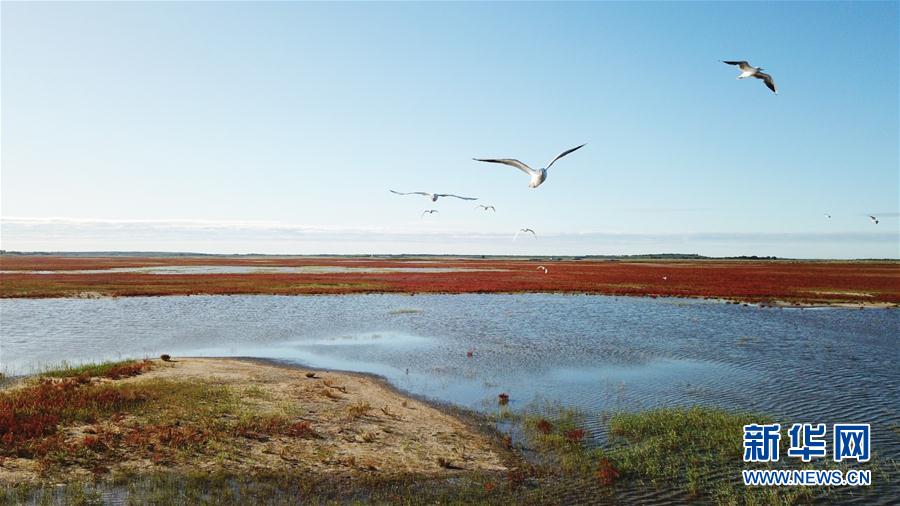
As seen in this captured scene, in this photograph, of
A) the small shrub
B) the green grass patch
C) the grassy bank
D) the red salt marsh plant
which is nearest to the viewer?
the grassy bank

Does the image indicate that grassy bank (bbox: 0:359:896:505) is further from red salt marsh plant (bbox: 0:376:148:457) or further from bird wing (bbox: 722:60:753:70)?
bird wing (bbox: 722:60:753:70)

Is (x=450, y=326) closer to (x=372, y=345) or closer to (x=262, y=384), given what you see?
(x=372, y=345)

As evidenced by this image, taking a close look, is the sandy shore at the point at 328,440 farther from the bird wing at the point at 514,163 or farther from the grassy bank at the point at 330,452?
the bird wing at the point at 514,163

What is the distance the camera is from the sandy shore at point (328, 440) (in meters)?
10.7

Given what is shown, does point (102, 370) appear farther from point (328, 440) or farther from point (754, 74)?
point (754, 74)

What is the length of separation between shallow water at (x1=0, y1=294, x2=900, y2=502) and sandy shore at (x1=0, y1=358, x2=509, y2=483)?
2.35m

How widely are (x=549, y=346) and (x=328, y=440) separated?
15401 mm

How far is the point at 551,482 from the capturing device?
10.4 meters

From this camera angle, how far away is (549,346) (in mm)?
25906

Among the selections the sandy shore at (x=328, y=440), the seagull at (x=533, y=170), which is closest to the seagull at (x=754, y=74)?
the seagull at (x=533, y=170)

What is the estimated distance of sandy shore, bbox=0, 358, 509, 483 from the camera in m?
→ 10.7

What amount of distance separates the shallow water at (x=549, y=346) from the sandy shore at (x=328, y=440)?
2.35m

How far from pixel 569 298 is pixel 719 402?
35.0 metres

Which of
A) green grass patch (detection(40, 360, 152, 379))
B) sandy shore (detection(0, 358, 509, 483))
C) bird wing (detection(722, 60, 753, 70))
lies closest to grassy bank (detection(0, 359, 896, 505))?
sandy shore (detection(0, 358, 509, 483))
